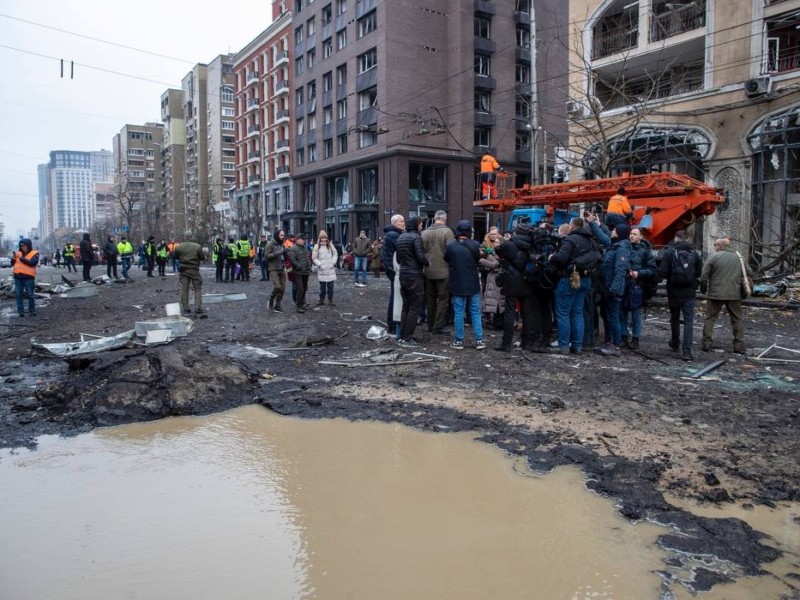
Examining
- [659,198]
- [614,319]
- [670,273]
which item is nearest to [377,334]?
[614,319]

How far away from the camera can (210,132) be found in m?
93.1

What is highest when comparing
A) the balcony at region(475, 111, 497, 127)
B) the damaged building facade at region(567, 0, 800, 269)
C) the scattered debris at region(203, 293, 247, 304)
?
the balcony at region(475, 111, 497, 127)

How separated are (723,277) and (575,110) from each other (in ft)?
57.9

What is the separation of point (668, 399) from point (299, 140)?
56.7 meters

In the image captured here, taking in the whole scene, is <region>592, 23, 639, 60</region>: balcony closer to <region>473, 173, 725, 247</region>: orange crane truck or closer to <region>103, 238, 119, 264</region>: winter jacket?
<region>473, 173, 725, 247</region>: orange crane truck

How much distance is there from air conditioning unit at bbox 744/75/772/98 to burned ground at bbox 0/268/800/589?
45.7 ft

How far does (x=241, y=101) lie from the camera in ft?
245

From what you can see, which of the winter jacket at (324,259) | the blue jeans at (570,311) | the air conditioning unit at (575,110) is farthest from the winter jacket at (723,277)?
the air conditioning unit at (575,110)

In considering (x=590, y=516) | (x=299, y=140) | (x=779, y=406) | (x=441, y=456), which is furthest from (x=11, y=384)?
(x=299, y=140)

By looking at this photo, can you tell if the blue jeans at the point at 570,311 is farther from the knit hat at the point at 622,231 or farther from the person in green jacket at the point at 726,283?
the person in green jacket at the point at 726,283

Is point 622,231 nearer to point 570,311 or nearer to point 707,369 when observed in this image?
point 570,311

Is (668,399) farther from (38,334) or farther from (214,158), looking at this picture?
(214,158)

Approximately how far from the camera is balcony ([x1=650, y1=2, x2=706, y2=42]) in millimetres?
23484

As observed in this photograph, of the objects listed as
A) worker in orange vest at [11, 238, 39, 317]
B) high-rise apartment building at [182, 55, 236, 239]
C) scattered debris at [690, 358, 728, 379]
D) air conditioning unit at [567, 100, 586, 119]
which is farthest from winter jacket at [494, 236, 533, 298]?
high-rise apartment building at [182, 55, 236, 239]
